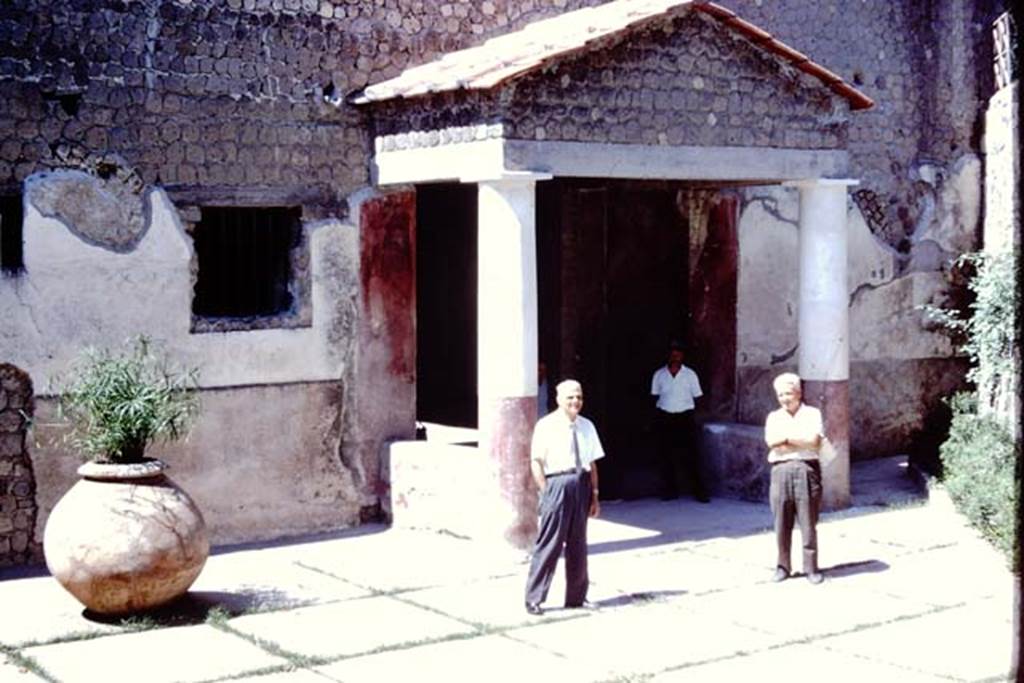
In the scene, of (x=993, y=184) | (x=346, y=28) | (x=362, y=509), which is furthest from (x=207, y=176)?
(x=993, y=184)

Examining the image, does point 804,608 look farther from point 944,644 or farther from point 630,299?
point 630,299

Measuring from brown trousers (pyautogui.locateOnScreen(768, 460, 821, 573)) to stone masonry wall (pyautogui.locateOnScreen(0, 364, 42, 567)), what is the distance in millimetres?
5507

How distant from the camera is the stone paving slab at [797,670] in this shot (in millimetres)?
7477

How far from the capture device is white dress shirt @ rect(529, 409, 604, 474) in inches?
355

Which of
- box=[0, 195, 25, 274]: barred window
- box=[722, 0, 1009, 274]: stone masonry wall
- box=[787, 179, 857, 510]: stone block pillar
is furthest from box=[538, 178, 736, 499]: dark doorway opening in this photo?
box=[0, 195, 25, 274]: barred window

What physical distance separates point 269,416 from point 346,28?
10.9 feet

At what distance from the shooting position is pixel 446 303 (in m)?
14.3

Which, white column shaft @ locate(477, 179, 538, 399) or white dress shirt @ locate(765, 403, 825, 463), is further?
white column shaft @ locate(477, 179, 538, 399)

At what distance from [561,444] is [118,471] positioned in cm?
285

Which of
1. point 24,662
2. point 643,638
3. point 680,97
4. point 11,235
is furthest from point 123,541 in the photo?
point 680,97

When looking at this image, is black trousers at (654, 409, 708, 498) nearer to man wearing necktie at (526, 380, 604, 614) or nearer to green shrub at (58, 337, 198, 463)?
man wearing necktie at (526, 380, 604, 614)

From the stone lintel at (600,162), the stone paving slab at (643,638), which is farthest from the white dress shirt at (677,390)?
the stone paving slab at (643,638)

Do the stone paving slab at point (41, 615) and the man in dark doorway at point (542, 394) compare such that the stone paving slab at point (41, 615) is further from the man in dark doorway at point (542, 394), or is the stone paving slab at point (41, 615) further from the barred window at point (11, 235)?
the man in dark doorway at point (542, 394)

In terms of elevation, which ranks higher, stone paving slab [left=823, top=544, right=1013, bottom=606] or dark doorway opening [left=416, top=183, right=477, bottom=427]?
dark doorway opening [left=416, top=183, right=477, bottom=427]
